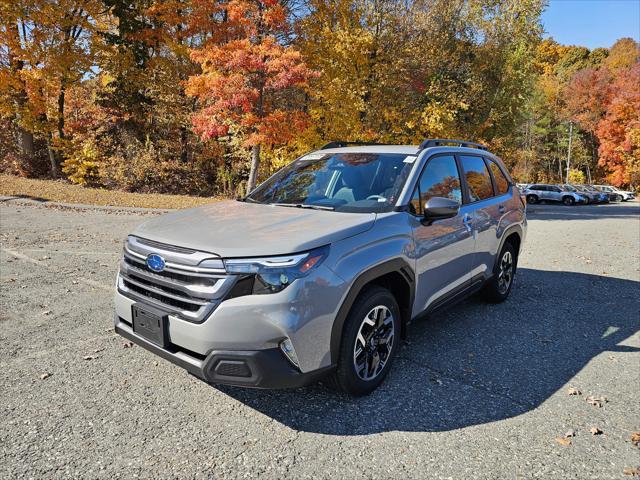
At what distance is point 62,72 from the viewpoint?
1798 centimetres

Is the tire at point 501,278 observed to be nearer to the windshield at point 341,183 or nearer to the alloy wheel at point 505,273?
the alloy wheel at point 505,273

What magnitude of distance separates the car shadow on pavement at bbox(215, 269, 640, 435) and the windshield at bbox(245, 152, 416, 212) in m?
1.39

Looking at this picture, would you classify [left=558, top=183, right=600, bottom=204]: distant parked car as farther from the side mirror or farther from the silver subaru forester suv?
the side mirror

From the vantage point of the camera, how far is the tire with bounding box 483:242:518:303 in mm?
5141

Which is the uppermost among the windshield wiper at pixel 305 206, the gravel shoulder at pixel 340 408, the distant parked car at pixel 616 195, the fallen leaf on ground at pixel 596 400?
the windshield wiper at pixel 305 206

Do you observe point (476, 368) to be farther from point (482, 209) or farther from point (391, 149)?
point (391, 149)

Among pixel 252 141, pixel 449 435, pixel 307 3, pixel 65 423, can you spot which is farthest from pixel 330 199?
pixel 307 3

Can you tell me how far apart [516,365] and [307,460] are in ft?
7.27

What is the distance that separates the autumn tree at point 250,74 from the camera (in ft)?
40.3

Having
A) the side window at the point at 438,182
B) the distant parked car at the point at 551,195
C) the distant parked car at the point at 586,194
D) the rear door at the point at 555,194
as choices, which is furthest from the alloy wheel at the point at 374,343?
the distant parked car at the point at 586,194

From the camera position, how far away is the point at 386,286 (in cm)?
336

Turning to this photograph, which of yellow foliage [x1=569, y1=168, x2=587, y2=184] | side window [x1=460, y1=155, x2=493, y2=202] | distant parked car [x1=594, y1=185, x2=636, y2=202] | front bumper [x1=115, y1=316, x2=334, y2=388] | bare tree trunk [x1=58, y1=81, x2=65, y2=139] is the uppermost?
bare tree trunk [x1=58, y1=81, x2=65, y2=139]

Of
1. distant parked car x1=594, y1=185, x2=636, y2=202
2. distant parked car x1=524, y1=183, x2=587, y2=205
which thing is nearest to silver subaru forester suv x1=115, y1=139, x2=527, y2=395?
distant parked car x1=524, y1=183, x2=587, y2=205

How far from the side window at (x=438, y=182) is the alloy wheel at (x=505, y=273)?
152 cm
